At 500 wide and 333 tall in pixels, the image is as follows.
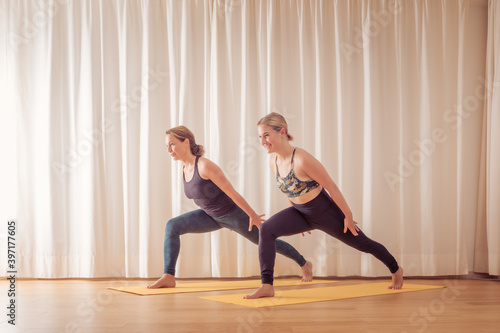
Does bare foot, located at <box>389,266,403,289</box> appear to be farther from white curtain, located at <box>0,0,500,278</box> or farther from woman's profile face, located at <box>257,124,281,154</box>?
woman's profile face, located at <box>257,124,281,154</box>

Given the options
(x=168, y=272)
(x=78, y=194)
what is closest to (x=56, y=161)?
(x=78, y=194)

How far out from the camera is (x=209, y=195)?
345cm

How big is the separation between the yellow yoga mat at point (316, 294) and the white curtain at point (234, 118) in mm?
707

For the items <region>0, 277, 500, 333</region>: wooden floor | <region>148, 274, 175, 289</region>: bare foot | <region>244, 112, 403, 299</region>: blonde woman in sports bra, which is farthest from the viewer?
<region>148, 274, 175, 289</region>: bare foot

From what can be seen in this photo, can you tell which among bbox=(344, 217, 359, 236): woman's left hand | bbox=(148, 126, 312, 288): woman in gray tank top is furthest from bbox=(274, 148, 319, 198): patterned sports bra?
bbox=(148, 126, 312, 288): woman in gray tank top

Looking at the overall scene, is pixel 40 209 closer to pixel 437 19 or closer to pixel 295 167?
pixel 295 167

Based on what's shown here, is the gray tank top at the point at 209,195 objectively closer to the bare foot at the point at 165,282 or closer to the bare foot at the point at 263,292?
the bare foot at the point at 165,282

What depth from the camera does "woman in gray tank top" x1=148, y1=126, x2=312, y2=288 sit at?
341 centimetres

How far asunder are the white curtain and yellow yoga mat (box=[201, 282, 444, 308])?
0.71m

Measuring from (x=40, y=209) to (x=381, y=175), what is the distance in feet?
8.64

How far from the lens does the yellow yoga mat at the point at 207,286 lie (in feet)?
10.6

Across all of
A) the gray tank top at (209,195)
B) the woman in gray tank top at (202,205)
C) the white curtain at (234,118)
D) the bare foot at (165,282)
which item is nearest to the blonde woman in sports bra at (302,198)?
the woman in gray tank top at (202,205)

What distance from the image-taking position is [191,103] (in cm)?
424

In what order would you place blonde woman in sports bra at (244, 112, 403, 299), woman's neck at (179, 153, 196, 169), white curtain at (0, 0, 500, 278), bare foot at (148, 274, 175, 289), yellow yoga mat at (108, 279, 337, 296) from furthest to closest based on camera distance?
1. white curtain at (0, 0, 500, 278)
2. woman's neck at (179, 153, 196, 169)
3. bare foot at (148, 274, 175, 289)
4. yellow yoga mat at (108, 279, 337, 296)
5. blonde woman in sports bra at (244, 112, 403, 299)
